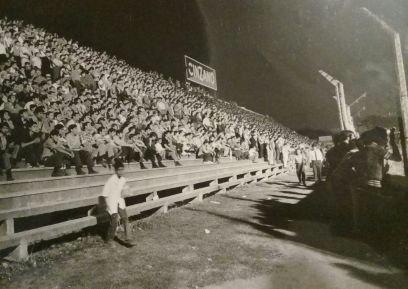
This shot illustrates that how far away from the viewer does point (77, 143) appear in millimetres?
10422

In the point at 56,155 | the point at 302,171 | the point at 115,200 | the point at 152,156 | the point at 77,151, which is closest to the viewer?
the point at 115,200

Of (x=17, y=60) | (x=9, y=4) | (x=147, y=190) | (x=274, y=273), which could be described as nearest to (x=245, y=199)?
Result: (x=147, y=190)

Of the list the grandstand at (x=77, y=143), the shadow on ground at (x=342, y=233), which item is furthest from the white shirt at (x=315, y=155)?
the shadow on ground at (x=342, y=233)

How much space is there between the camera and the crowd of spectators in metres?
8.92

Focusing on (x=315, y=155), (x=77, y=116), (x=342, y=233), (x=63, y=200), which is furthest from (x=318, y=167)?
(x=63, y=200)

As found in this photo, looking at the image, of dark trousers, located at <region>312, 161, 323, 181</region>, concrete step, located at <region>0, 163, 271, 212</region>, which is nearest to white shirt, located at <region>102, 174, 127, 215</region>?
concrete step, located at <region>0, 163, 271, 212</region>

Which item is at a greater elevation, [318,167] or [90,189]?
[90,189]

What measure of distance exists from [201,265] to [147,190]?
4402 mm

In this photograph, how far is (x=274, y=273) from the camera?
21.2ft

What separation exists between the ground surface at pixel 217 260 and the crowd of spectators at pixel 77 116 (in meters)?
2.20

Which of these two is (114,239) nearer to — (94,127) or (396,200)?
(94,127)

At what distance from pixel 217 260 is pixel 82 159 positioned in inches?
191

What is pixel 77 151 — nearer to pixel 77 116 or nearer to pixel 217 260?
pixel 77 116

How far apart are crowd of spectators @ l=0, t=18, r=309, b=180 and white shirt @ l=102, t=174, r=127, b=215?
1.64 metres
